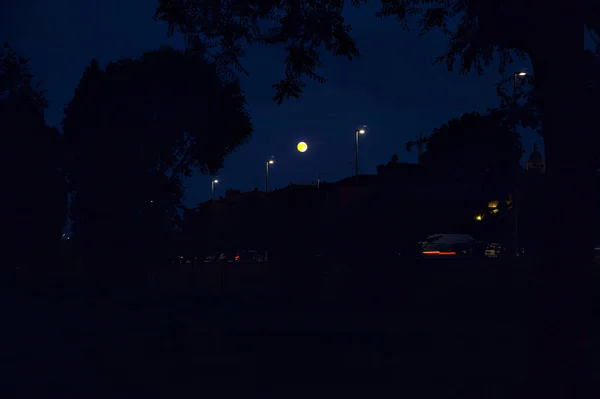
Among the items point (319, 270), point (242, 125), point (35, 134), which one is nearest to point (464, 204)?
point (242, 125)

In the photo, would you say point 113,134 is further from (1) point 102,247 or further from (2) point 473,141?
(2) point 473,141

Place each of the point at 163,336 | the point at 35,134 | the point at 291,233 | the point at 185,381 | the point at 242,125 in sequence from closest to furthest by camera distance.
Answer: the point at 185,381 < the point at 163,336 < the point at 291,233 < the point at 35,134 < the point at 242,125

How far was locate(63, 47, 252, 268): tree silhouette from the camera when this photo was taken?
27.8 meters

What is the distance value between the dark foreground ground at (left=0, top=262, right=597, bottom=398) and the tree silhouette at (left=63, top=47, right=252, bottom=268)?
283cm

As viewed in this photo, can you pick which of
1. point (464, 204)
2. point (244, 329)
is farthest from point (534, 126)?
point (464, 204)

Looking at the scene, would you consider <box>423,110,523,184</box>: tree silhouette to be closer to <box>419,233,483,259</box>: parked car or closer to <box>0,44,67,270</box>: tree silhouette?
<box>419,233,483,259</box>: parked car

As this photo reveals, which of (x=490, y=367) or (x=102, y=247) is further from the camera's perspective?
(x=102, y=247)

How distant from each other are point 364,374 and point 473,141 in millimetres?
71148

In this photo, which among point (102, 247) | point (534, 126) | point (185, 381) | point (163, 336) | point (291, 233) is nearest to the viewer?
point (185, 381)

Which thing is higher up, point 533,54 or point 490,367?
point 533,54

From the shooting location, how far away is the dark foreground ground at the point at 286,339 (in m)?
9.73

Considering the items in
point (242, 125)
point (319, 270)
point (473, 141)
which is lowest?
point (319, 270)

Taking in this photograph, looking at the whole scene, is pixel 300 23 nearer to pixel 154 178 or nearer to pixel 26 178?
pixel 154 178

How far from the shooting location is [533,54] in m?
8.83
